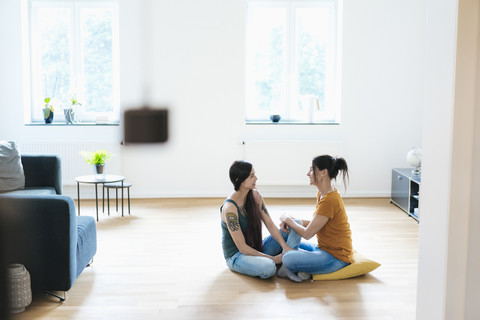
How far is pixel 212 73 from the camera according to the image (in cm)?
575

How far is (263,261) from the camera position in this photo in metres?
3.24

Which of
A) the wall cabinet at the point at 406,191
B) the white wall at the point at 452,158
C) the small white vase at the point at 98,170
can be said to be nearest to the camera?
the white wall at the point at 452,158

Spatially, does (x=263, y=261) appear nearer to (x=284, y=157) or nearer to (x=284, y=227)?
(x=284, y=227)

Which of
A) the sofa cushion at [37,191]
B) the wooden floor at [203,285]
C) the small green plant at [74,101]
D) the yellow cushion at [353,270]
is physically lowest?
the wooden floor at [203,285]

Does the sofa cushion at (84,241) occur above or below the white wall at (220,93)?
below

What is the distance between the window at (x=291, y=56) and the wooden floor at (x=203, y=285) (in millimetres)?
1855

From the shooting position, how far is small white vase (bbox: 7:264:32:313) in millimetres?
2650

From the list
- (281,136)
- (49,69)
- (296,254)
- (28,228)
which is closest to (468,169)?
(296,254)

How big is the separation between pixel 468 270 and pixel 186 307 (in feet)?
4.92

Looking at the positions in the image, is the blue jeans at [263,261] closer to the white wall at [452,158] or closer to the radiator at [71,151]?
the white wall at [452,158]

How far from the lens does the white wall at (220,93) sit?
5660mm

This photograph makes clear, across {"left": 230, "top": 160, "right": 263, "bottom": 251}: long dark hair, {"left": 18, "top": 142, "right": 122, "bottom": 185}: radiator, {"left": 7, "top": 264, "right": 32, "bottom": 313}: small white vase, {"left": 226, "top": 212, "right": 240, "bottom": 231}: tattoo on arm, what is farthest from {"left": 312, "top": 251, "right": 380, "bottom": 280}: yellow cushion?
{"left": 18, "top": 142, "right": 122, "bottom": 185}: radiator

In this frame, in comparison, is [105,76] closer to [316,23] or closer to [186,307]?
[316,23]

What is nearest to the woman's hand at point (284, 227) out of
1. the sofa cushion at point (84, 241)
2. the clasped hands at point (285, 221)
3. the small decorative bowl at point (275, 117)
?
the clasped hands at point (285, 221)
